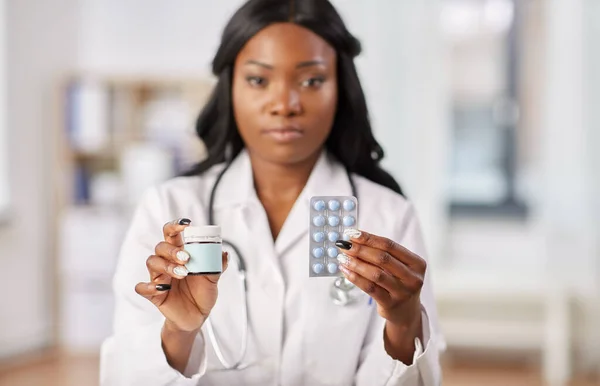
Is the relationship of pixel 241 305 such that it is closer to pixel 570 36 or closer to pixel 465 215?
pixel 570 36

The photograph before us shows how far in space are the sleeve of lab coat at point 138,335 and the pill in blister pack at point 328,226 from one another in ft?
0.70

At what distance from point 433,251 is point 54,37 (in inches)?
94.1

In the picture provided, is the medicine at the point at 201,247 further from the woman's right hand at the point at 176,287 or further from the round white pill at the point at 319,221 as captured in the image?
the round white pill at the point at 319,221

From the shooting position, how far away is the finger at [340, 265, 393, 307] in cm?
97

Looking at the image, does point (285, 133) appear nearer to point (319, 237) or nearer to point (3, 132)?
point (319, 237)

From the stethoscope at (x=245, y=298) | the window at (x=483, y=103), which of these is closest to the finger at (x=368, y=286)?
the stethoscope at (x=245, y=298)

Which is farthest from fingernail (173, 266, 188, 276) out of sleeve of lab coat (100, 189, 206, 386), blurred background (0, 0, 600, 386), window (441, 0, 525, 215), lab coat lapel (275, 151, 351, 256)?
window (441, 0, 525, 215)

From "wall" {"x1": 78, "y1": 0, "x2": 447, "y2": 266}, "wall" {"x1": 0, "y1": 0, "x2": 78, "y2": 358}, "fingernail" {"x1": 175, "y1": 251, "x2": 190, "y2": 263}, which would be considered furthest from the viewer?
"wall" {"x1": 0, "y1": 0, "x2": 78, "y2": 358}

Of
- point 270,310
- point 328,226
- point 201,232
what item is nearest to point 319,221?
point 328,226

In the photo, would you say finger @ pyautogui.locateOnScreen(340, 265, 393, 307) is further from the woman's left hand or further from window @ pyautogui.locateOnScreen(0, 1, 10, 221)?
window @ pyautogui.locateOnScreen(0, 1, 10, 221)

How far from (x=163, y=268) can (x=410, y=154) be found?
3.26 metres

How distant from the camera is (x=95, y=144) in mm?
4523

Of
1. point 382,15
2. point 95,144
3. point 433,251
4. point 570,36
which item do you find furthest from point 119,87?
point 570,36

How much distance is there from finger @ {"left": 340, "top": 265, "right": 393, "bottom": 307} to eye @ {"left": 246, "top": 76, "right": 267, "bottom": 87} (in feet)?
1.05
